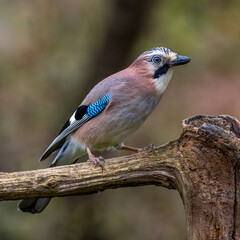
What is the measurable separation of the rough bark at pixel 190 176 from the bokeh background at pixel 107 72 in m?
2.81

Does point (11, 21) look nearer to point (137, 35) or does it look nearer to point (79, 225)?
point (137, 35)

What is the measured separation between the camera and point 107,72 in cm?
741

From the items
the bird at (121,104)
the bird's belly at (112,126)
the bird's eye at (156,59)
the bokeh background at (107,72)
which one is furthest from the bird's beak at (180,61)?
the bokeh background at (107,72)

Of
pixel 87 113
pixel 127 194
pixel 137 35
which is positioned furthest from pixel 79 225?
pixel 137 35

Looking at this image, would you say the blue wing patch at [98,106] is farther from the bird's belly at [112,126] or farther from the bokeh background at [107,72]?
the bokeh background at [107,72]

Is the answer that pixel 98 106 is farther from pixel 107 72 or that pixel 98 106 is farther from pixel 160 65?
pixel 107 72

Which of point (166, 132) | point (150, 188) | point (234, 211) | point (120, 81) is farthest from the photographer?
point (166, 132)

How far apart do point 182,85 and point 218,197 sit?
501 centimetres

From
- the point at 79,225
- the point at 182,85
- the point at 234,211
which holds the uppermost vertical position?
the point at 182,85

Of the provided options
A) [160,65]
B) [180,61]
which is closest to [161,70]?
[160,65]

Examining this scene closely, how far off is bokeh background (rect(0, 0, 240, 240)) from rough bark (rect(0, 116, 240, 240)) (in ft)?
9.23

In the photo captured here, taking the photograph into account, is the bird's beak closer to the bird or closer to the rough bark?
the bird

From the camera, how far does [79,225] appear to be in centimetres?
629

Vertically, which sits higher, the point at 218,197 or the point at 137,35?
the point at 137,35
